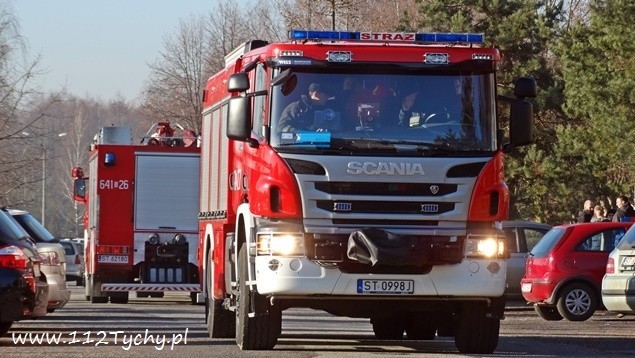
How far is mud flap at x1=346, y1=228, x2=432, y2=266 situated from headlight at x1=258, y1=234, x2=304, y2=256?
452 millimetres

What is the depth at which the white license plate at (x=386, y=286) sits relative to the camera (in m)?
16.0

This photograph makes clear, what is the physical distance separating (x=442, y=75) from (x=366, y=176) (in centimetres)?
129

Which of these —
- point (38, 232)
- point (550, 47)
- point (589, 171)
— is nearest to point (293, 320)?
point (38, 232)

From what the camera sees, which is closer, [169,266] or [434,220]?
[434,220]

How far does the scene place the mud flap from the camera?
51.8 ft

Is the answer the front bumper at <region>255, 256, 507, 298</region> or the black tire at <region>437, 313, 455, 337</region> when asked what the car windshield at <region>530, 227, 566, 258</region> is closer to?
the black tire at <region>437, 313, 455, 337</region>

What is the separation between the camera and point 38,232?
22.7 m

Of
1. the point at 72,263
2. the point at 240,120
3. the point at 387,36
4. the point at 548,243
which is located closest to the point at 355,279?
the point at 240,120

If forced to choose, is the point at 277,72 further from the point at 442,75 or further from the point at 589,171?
the point at 589,171

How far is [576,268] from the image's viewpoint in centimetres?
2633

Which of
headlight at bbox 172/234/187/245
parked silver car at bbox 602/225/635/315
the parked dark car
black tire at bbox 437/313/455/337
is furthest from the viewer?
headlight at bbox 172/234/187/245


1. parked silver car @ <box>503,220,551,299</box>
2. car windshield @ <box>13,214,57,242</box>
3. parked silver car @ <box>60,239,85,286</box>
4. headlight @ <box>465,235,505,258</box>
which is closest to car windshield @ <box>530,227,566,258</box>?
parked silver car @ <box>503,220,551,299</box>

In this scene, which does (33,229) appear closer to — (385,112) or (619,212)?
(385,112)

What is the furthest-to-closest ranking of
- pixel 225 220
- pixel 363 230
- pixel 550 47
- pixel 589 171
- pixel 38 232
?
1. pixel 550 47
2. pixel 589 171
3. pixel 38 232
4. pixel 225 220
5. pixel 363 230
